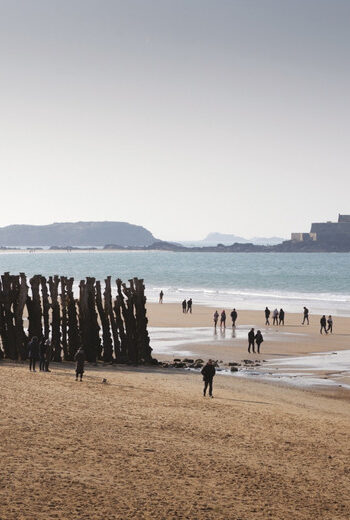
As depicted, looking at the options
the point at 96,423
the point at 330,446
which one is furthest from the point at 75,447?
the point at 330,446

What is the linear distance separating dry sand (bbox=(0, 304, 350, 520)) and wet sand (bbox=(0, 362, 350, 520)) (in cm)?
2

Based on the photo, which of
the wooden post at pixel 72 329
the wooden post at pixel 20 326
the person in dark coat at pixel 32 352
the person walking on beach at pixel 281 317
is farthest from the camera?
the person walking on beach at pixel 281 317

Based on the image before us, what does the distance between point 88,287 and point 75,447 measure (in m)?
12.7

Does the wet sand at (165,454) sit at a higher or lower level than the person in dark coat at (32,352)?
lower

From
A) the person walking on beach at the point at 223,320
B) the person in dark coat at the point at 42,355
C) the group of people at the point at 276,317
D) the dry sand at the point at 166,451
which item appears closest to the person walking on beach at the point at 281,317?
the group of people at the point at 276,317

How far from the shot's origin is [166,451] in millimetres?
12828

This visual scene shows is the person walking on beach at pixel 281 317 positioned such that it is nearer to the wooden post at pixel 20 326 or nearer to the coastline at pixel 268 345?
the coastline at pixel 268 345

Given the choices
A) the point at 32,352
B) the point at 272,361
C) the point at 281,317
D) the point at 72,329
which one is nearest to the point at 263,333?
the point at 281,317

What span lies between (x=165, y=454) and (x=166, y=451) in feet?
0.64

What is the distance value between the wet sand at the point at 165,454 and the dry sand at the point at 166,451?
0.07 ft

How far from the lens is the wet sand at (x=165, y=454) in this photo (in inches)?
401

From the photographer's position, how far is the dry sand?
1021 centimetres

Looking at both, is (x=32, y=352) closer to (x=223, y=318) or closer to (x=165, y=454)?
(x=165, y=454)

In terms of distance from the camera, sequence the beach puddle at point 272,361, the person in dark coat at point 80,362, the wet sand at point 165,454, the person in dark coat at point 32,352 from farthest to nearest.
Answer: the beach puddle at point 272,361, the person in dark coat at point 32,352, the person in dark coat at point 80,362, the wet sand at point 165,454
